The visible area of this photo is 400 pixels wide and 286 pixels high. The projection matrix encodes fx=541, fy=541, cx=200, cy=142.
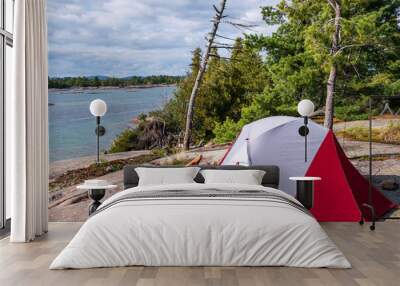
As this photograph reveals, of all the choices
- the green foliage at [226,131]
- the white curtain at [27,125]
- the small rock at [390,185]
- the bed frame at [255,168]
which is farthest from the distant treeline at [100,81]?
the small rock at [390,185]

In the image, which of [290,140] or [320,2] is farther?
[320,2]

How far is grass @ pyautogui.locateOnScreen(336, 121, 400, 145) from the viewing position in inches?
298

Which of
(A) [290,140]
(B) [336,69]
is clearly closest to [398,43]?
(B) [336,69]

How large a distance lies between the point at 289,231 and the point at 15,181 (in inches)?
108

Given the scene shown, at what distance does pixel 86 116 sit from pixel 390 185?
177 inches

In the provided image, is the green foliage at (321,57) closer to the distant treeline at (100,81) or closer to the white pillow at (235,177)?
the distant treeline at (100,81)

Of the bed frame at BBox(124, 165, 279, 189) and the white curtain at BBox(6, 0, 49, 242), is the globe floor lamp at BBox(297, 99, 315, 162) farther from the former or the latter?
the white curtain at BBox(6, 0, 49, 242)

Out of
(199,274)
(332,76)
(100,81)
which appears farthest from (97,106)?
(199,274)

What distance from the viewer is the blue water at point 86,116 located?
800 centimetres

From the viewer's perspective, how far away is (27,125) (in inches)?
209

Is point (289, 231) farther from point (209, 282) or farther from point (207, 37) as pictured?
point (207, 37)

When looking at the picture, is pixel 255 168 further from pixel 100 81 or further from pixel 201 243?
pixel 100 81

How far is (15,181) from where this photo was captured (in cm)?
525

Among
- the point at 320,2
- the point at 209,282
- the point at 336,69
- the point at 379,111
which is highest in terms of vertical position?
the point at 320,2
